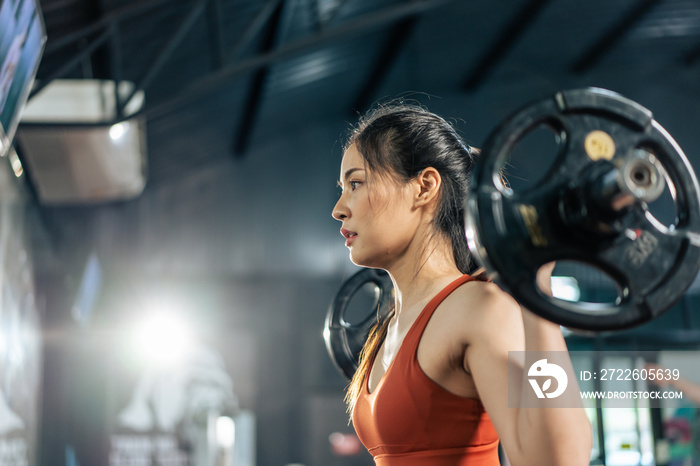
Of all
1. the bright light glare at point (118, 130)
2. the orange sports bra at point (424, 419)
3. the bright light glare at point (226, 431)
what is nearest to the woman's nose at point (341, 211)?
the orange sports bra at point (424, 419)

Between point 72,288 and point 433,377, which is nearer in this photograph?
point 433,377

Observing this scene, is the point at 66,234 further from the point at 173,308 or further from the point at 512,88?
the point at 512,88

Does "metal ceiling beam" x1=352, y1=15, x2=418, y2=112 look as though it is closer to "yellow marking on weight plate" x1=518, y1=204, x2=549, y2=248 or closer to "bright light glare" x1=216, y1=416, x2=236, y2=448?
"bright light glare" x1=216, y1=416, x2=236, y2=448

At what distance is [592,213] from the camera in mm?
716

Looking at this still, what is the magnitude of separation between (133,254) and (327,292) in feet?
7.97

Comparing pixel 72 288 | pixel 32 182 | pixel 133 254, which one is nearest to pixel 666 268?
pixel 32 182

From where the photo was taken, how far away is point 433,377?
949mm

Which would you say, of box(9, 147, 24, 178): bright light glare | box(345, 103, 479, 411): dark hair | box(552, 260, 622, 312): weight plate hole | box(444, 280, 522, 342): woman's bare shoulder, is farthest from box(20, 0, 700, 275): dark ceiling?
box(444, 280, 522, 342): woman's bare shoulder

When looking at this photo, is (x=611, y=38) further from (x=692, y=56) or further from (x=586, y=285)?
(x=586, y=285)

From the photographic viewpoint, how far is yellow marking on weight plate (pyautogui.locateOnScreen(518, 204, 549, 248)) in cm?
74

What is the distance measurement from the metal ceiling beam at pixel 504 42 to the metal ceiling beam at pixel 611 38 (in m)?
1.13

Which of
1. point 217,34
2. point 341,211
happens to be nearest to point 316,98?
point 217,34

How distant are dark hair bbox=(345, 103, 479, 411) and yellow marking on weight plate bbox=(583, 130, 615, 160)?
378mm

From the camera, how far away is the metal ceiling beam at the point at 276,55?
410cm
